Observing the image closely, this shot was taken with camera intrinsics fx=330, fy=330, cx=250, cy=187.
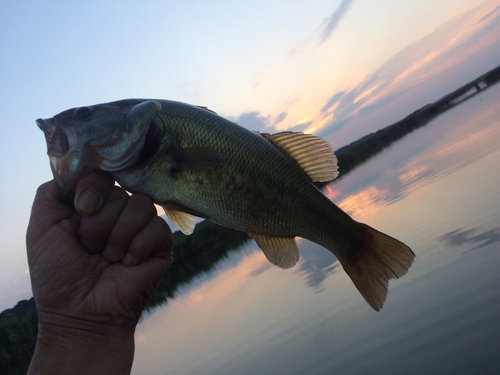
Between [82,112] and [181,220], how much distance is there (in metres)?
1.23

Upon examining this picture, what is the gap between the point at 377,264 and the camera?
10.5 ft

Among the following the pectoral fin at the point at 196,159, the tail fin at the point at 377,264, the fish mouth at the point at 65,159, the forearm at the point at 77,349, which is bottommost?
the tail fin at the point at 377,264

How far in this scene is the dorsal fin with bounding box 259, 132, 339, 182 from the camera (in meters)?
3.29

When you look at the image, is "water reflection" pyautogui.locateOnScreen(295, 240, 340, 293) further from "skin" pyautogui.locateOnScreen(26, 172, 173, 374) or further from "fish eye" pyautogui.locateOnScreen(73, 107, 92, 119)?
"fish eye" pyautogui.locateOnScreen(73, 107, 92, 119)

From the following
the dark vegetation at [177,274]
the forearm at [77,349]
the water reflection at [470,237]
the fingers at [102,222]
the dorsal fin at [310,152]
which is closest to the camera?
the forearm at [77,349]

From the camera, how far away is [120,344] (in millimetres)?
2605

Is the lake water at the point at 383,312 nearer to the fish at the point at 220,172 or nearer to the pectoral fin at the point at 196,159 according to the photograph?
the fish at the point at 220,172

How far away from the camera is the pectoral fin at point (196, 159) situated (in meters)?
2.70

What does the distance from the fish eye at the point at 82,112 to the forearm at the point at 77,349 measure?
158cm

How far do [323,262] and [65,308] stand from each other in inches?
348

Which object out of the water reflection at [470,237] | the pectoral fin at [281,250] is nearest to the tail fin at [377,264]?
the pectoral fin at [281,250]

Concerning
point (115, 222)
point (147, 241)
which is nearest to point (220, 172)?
point (147, 241)

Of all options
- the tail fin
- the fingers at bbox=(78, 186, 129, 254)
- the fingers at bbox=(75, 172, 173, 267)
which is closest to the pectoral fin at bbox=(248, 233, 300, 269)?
the tail fin

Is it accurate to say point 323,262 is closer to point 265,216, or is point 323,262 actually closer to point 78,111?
point 265,216
